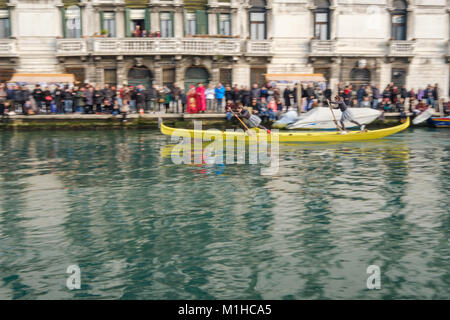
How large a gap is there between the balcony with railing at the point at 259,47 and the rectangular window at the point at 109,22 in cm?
871

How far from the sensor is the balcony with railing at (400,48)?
37.0 m

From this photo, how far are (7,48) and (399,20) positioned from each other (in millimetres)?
25398

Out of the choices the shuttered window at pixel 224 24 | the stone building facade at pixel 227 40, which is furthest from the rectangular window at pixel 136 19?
the shuttered window at pixel 224 24

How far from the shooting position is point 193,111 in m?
29.8

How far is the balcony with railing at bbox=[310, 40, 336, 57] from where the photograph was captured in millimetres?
36312

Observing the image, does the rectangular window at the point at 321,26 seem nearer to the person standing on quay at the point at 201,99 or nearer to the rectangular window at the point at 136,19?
the person standing on quay at the point at 201,99

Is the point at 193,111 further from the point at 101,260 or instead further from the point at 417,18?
the point at 101,260

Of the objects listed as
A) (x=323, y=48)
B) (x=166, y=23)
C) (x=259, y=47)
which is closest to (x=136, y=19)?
(x=166, y=23)

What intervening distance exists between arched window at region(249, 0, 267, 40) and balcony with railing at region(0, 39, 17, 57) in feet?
49.2

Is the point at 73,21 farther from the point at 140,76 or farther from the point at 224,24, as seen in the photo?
the point at 224,24

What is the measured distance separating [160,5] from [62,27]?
635 centimetres

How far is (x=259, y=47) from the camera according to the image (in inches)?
1415

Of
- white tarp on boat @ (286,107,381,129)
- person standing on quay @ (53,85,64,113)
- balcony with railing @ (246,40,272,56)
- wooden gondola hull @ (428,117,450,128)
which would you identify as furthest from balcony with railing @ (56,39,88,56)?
wooden gondola hull @ (428,117,450,128)

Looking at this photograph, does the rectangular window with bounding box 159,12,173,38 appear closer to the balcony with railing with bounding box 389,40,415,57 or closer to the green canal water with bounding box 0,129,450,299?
the balcony with railing with bounding box 389,40,415,57
